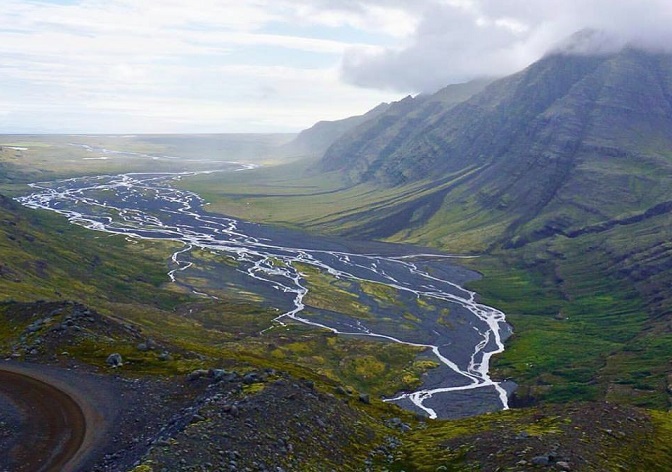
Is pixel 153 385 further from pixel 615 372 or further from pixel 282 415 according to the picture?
pixel 615 372

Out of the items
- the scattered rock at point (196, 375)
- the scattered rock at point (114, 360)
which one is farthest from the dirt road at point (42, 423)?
the scattered rock at point (196, 375)

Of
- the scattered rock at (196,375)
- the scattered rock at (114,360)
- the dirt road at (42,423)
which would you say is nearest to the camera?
the dirt road at (42,423)

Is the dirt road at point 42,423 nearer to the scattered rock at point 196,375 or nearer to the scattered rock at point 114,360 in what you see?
the scattered rock at point 114,360

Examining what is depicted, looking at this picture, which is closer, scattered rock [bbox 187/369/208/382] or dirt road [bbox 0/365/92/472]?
dirt road [bbox 0/365/92/472]

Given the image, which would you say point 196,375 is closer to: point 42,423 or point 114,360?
point 114,360

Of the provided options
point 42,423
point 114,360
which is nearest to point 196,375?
point 114,360

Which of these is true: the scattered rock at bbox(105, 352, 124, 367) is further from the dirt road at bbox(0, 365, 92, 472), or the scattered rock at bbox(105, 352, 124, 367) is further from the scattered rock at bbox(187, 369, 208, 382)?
the scattered rock at bbox(187, 369, 208, 382)

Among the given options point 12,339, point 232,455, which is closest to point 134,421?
point 232,455

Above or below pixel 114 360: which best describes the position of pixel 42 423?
above

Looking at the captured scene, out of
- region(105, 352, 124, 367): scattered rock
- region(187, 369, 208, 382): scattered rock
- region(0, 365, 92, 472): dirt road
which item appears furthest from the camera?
region(105, 352, 124, 367): scattered rock

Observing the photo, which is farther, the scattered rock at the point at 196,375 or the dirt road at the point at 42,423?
the scattered rock at the point at 196,375

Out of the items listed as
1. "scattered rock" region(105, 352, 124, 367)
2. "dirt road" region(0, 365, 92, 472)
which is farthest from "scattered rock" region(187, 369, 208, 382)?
"dirt road" region(0, 365, 92, 472)

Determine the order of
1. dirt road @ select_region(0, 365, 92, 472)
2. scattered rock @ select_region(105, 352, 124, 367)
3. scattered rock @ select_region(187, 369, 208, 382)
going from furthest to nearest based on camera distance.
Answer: scattered rock @ select_region(105, 352, 124, 367), scattered rock @ select_region(187, 369, 208, 382), dirt road @ select_region(0, 365, 92, 472)
